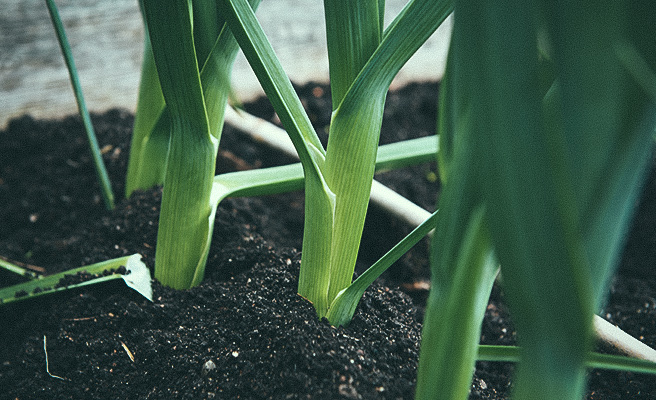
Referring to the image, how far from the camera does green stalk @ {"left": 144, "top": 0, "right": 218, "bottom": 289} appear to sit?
1.56ft

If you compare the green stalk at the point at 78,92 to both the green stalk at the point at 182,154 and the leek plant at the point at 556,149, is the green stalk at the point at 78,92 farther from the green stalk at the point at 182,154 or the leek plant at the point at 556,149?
the leek plant at the point at 556,149

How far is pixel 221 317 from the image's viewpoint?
56 cm

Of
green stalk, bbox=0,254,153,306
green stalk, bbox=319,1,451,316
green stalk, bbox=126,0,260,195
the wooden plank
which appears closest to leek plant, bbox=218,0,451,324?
green stalk, bbox=319,1,451,316

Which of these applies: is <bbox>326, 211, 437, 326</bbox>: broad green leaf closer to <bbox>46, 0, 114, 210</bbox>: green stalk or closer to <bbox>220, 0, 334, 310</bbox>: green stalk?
<bbox>220, 0, 334, 310</bbox>: green stalk

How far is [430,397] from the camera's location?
356 millimetres

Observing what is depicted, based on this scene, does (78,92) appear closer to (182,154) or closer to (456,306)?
(182,154)

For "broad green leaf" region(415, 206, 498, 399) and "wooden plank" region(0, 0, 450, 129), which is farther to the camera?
"wooden plank" region(0, 0, 450, 129)

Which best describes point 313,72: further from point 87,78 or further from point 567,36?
point 567,36

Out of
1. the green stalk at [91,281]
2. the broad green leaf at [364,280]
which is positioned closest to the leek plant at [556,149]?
the broad green leaf at [364,280]

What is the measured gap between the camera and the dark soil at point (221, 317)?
48cm

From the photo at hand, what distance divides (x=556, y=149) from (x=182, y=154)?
42 centimetres

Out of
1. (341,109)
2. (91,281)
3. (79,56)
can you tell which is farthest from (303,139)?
(79,56)

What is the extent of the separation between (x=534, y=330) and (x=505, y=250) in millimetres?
48

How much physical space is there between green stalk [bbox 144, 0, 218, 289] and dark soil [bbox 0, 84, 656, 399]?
1.6 inches
